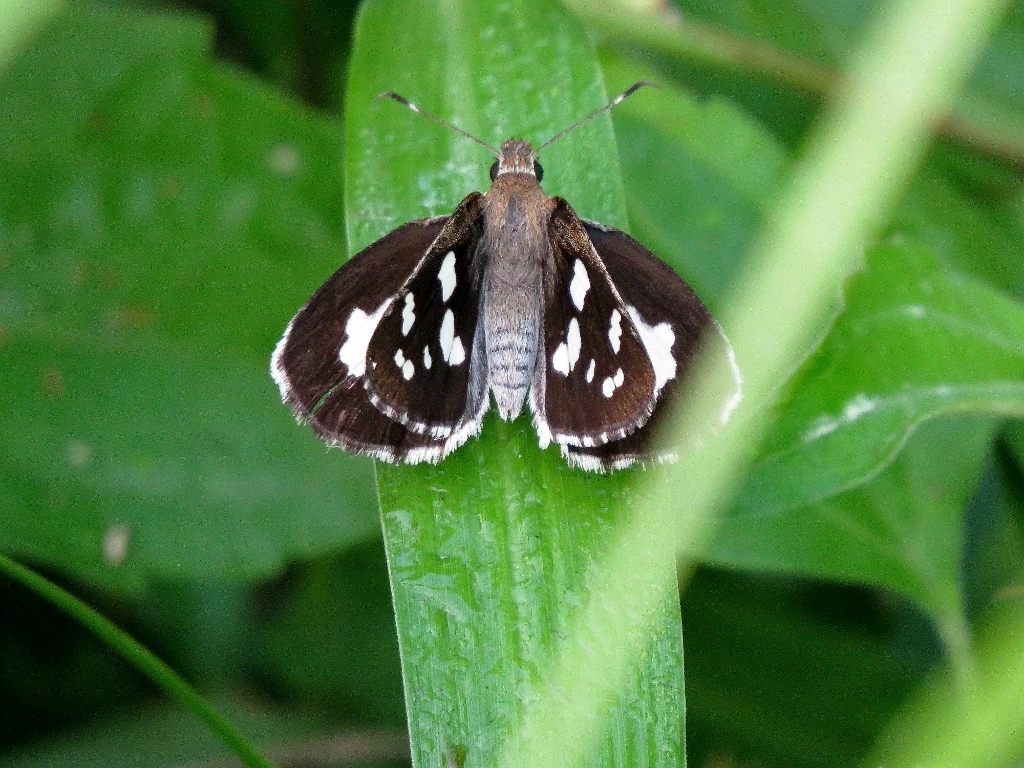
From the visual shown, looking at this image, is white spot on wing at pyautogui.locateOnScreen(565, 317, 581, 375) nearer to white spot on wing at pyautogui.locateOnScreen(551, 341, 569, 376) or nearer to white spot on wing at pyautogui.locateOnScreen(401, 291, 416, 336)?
white spot on wing at pyautogui.locateOnScreen(551, 341, 569, 376)

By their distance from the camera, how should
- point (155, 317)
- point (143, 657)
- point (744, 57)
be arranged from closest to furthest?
1. point (143, 657)
2. point (155, 317)
3. point (744, 57)

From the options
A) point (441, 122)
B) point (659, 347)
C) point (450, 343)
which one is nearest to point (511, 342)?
point (450, 343)

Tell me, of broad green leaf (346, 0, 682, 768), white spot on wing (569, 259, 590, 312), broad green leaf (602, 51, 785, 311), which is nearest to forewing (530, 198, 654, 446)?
white spot on wing (569, 259, 590, 312)

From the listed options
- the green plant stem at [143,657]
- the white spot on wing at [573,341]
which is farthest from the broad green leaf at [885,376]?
the green plant stem at [143,657]

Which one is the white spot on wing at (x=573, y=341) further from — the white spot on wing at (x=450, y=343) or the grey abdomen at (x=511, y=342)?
Result: the white spot on wing at (x=450, y=343)

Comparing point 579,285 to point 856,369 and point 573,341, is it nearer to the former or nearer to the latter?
point 573,341

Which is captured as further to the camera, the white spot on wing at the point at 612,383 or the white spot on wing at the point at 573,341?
the white spot on wing at the point at 573,341

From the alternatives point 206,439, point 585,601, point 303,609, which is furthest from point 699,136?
point 303,609

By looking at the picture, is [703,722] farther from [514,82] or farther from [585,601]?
[514,82]
